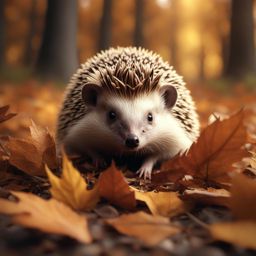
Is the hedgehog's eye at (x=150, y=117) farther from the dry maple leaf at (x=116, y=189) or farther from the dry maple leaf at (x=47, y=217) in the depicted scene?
the dry maple leaf at (x=47, y=217)

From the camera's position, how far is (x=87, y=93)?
3152 mm

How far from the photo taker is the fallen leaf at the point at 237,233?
4.54 feet

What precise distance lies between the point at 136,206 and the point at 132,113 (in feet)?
3.36

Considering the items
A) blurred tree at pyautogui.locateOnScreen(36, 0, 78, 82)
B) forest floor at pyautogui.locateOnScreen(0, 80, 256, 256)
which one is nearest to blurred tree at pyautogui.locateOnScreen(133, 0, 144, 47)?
blurred tree at pyautogui.locateOnScreen(36, 0, 78, 82)

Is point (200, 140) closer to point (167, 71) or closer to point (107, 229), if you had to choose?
point (107, 229)

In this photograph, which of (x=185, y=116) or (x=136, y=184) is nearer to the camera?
(x=136, y=184)

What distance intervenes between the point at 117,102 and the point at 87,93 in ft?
0.96

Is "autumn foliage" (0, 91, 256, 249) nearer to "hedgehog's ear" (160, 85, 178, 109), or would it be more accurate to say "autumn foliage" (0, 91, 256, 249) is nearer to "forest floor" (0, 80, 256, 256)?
"forest floor" (0, 80, 256, 256)

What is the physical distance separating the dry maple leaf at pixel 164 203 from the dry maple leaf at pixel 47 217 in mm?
403

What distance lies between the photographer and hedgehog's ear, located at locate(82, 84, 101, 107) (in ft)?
10.2

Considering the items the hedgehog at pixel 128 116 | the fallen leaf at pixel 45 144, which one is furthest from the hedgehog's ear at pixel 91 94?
the fallen leaf at pixel 45 144

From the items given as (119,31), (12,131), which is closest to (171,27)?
(119,31)

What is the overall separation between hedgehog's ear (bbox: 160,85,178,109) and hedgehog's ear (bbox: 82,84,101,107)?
0.47 m

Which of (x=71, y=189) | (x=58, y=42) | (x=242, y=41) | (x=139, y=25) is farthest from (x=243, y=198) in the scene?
(x=139, y=25)
